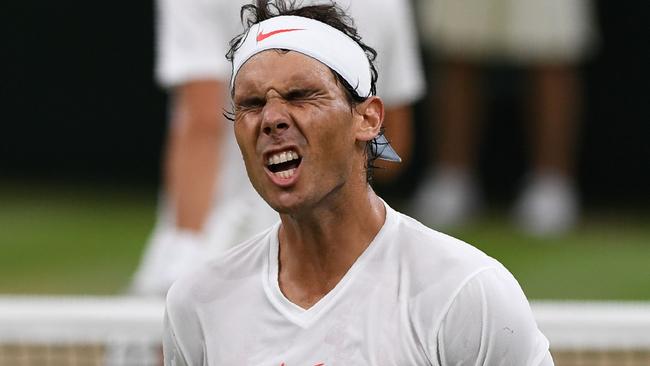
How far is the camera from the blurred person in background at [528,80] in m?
8.12

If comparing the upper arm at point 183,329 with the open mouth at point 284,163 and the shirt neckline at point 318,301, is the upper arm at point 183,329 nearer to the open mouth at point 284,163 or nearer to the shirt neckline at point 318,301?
the shirt neckline at point 318,301

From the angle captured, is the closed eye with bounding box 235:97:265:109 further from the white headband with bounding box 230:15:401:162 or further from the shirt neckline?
the shirt neckline

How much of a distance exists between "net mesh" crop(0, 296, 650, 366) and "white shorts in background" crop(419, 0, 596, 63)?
385 centimetres

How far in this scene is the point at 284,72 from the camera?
271cm

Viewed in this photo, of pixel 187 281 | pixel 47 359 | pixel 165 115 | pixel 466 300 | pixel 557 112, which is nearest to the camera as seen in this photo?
pixel 466 300

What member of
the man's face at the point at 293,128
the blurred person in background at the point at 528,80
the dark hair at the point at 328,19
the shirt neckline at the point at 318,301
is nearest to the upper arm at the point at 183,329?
the shirt neckline at the point at 318,301

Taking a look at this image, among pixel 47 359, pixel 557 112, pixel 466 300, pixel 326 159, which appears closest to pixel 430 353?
pixel 466 300

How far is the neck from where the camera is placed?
2807mm

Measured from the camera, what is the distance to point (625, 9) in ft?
28.0

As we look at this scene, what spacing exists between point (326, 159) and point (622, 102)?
608 centimetres

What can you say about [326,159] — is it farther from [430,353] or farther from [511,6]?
[511,6]

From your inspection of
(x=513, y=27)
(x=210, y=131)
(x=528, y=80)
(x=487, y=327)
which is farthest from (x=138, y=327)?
(x=528, y=80)

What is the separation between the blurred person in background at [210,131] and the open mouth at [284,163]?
5.34 feet

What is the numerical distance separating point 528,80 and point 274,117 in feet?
19.6
